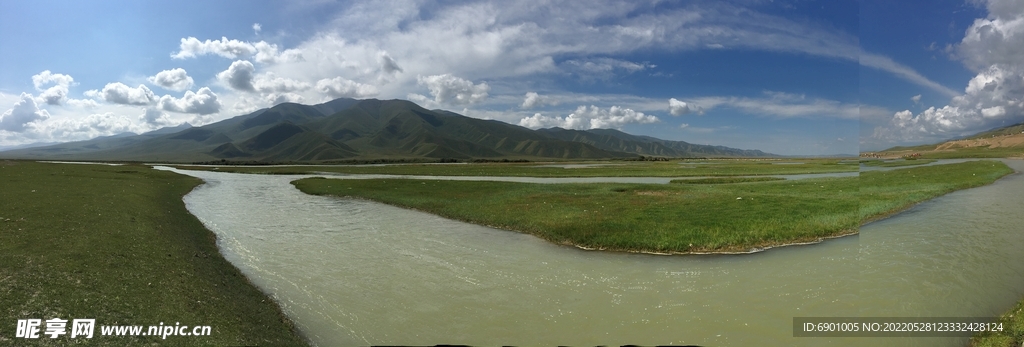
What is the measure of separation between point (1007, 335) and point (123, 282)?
26332mm

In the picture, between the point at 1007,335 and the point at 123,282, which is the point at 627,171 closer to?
the point at 1007,335

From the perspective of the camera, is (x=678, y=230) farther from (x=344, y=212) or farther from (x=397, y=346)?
(x=344, y=212)

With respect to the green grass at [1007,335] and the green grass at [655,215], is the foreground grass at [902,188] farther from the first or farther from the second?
the green grass at [1007,335]

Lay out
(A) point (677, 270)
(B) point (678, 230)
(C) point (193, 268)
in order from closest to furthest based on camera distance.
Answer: (C) point (193, 268) < (A) point (677, 270) < (B) point (678, 230)

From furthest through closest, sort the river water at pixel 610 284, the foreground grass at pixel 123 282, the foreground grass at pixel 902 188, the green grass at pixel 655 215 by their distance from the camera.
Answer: the foreground grass at pixel 902 188 → the green grass at pixel 655 215 → the river water at pixel 610 284 → the foreground grass at pixel 123 282

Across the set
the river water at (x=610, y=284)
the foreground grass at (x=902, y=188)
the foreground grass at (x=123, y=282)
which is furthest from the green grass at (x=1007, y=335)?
the foreground grass at (x=123, y=282)

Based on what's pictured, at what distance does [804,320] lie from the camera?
531 inches

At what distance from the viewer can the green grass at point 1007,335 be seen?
1050cm

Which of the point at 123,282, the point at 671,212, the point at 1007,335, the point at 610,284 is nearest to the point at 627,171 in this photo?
the point at 671,212

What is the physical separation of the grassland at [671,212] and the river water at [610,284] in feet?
5.22

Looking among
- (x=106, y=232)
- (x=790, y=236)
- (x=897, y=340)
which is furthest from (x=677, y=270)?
(x=106, y=232)

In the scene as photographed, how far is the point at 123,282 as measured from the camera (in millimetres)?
14195

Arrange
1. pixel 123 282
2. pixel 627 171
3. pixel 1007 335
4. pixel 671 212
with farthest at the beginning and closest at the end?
pixel 627 171
pixel 671 212
pixel 123 282
pixel 1007 335

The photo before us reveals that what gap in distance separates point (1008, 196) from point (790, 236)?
33353 mm
